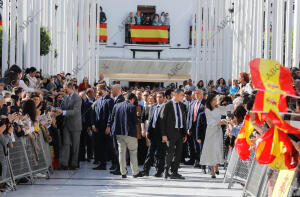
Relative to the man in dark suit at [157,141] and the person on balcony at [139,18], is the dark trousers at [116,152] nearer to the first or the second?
the man in dark suit at [157,141]

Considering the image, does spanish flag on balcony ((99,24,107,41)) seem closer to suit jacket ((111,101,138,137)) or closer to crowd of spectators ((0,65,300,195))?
crowd of spectators ((0,65,300,195))

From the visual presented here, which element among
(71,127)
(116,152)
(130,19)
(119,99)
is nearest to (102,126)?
(71,127)

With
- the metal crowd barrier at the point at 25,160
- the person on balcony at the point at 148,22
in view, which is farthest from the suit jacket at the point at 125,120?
the person on balcony at the point at 148,22

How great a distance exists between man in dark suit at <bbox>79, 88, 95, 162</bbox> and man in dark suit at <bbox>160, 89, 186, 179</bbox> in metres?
2.85

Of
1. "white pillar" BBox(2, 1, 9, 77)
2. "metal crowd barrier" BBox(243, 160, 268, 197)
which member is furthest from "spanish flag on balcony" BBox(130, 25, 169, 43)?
"metal crowd barrier" BBox(243, 160, 268, 197)

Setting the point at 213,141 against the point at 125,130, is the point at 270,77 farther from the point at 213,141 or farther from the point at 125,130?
the point at 213,141

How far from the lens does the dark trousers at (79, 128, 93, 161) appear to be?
16.3 meters

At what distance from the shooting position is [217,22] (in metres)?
34.0

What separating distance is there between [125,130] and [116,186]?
4.85 ft

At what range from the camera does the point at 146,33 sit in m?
51.6

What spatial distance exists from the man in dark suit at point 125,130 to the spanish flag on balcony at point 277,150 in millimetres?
7026

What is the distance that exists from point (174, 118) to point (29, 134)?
131 inches

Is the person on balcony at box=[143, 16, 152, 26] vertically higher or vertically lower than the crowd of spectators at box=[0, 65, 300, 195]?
higher

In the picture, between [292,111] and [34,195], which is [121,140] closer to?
[34,195]
